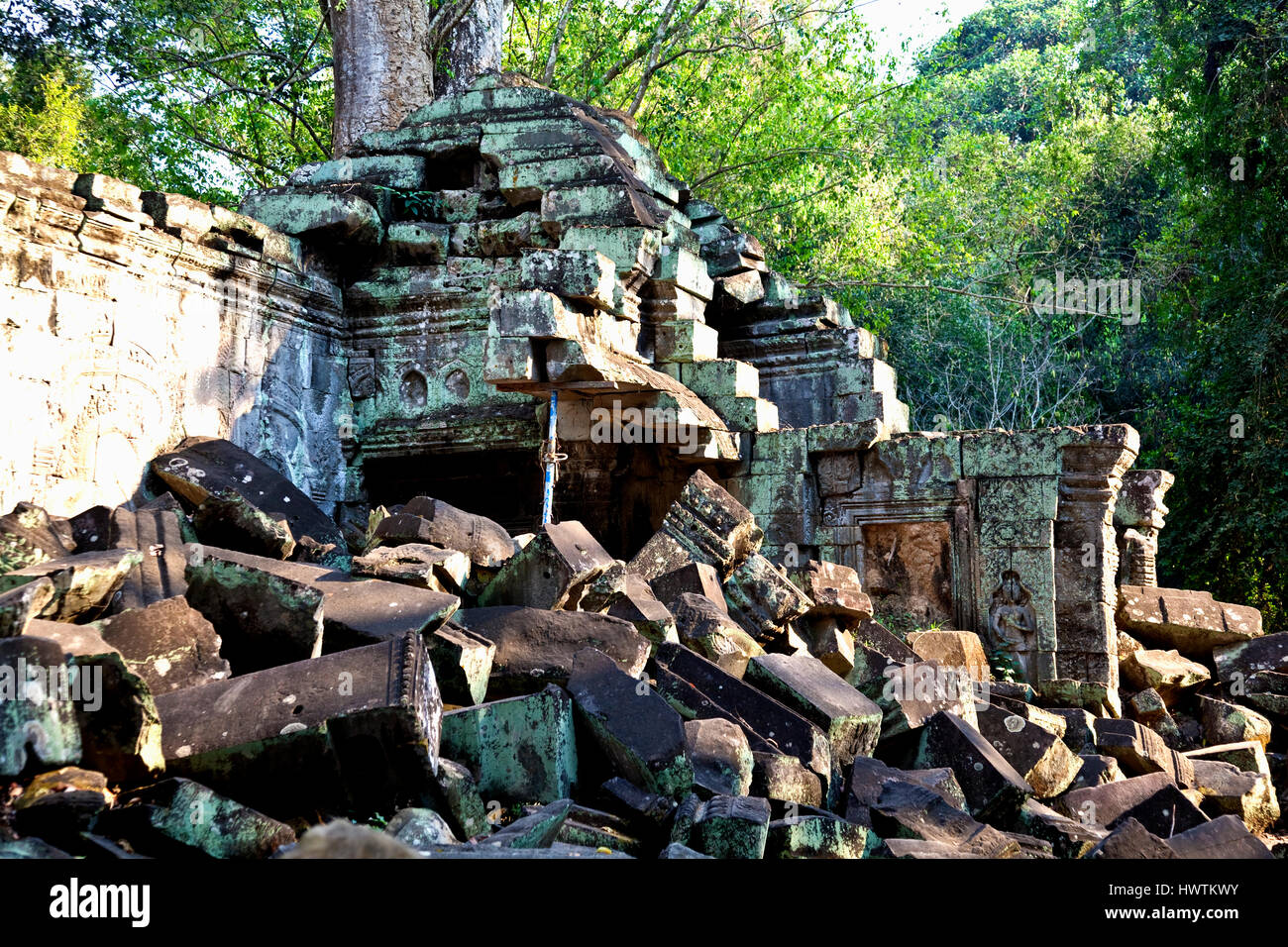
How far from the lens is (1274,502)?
12266 millimetres

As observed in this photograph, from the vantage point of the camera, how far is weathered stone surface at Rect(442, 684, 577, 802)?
163 inches

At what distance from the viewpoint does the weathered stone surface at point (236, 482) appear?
6.59 meters

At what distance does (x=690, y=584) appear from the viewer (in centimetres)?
611

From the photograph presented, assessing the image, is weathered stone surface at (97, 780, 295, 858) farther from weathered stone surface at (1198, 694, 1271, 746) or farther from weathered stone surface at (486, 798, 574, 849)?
weathered stone surface at (1198, 694, 1271, 746)

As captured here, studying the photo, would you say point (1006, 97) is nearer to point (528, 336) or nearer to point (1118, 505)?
point (1118, 505)

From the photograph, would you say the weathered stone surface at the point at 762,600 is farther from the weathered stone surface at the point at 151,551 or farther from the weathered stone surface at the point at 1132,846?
the weathered stone surface at the point at 151,551

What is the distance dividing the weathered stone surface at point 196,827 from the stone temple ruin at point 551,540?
0.02 metres

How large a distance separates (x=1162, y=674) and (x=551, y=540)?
4.57 meters

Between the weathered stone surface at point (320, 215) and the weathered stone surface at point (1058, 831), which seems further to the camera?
the weathered stone surface at point (320, 215)

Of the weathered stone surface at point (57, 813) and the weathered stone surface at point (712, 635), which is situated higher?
the weathered stone surface at point (712, 635)

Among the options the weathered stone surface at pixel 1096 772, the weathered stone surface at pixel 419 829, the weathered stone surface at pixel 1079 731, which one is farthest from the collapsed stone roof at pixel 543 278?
the weathered stone surface at pixel 419 829

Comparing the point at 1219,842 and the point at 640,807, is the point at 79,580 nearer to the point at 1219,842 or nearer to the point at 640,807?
the point at 640,807
